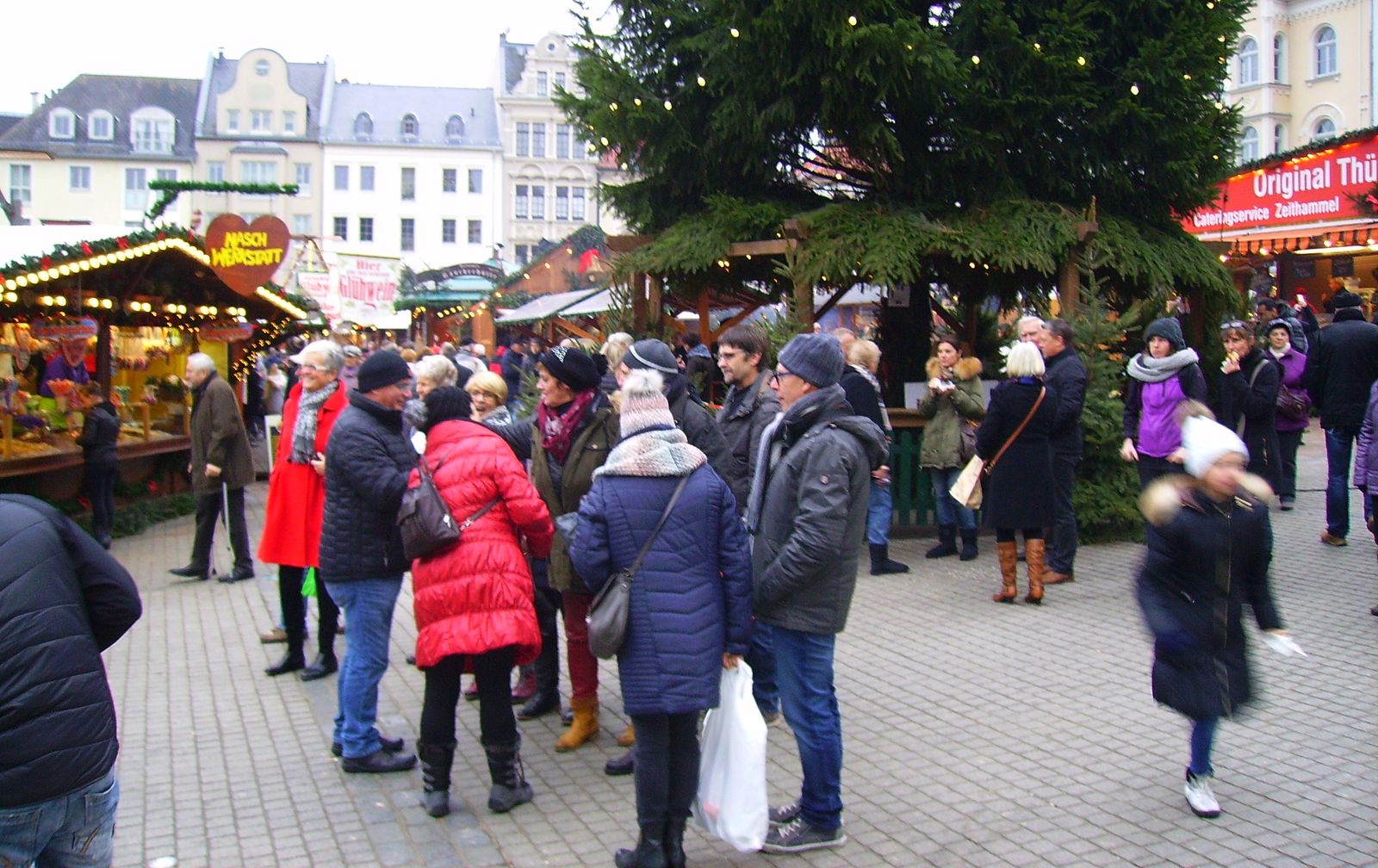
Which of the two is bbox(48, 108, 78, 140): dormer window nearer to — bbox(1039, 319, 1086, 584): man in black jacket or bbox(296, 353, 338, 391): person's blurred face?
bbox(296, 353, 338, 391): person's blurred face

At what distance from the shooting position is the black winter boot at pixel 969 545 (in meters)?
9.75

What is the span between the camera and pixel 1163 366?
8281 mm

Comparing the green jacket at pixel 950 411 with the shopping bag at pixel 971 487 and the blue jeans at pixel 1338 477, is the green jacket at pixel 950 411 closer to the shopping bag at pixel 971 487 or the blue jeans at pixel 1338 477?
the shopping bag at pixel 971 487

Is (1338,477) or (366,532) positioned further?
(1338,477)

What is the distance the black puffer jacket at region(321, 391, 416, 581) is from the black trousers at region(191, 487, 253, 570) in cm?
489

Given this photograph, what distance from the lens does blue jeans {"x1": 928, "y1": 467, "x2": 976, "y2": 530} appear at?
973 cm

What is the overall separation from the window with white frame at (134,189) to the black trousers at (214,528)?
61.1 meters

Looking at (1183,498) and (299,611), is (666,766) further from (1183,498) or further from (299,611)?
(299,611)

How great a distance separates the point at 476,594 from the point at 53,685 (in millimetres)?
1829

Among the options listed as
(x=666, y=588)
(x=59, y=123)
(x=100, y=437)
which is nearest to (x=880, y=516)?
(x=666, y=588)

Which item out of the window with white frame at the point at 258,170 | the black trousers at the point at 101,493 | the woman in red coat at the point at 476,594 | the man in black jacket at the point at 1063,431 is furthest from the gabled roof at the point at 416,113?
the woman in red coat at the point at 476,594

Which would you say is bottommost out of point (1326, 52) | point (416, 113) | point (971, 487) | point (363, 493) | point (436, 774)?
point (436, 774)

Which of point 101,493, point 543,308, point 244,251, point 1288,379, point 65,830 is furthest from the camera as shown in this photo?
point 543,308

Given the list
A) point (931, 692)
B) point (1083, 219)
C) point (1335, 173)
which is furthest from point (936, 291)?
point (931, 692)
